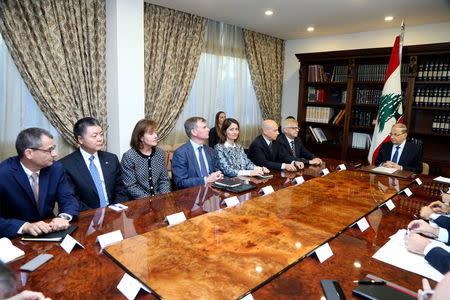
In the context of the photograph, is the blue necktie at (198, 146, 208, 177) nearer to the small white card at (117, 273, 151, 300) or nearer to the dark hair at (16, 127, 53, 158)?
the dark hair at (16, 127, 53, 158)

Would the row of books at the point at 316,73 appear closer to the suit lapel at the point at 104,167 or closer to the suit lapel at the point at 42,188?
the suit lapel at the point at 104,167

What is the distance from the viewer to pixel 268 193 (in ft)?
6.87

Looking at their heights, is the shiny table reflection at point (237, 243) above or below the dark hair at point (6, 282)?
below

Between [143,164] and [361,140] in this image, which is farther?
[361,140]

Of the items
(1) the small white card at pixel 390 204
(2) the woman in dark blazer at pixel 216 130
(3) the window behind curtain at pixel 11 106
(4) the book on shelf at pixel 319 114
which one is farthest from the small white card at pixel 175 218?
(4) the book on shelf at pixel 319 114

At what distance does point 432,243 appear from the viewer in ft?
4.08

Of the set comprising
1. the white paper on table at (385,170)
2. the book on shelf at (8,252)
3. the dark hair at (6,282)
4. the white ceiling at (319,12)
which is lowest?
the book on shelf at (8,252)

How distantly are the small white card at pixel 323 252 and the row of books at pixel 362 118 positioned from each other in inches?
174

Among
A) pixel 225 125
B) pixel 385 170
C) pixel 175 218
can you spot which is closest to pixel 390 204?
pixel 385 170

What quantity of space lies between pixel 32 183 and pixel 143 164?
0.88m

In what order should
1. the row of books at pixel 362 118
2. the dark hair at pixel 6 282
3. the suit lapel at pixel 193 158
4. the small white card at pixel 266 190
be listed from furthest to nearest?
1. the row of books at pixel 362 118
2. the suit lapel at pixel 193 158
3. the small white card at pixel 266 190
4. the dark hair at pixel 6 282

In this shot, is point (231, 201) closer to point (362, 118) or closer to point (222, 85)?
point (222, 85)

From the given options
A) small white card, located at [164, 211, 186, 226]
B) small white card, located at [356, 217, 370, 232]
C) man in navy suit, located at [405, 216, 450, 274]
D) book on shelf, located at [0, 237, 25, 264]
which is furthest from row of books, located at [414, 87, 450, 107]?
book on shelf, located at [0, 237, 25, 264]

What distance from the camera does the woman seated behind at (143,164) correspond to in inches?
97.2
